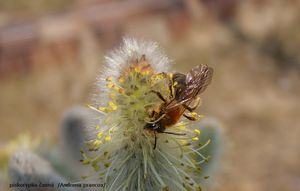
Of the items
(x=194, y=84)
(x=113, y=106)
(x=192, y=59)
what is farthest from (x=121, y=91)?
(x=192, y=59)

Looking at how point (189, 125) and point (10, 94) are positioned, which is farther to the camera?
point (10, 94)

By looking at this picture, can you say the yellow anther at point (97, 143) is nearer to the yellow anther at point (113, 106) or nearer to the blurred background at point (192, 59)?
the yellow anther at point (113, 106)

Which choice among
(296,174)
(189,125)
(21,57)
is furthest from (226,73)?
(189,125)

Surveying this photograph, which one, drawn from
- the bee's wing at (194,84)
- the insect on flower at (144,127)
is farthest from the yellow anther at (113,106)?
the bee's wing at (194,84)

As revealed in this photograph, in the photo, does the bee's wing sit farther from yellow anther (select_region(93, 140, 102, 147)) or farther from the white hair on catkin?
yellow anther (select_region(93, 140, 102, 147))

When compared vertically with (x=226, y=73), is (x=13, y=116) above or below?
below

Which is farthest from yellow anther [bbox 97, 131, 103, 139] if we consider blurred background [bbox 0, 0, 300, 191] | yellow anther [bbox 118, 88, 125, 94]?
blurred background [bbox 0, 0, 300, 191]

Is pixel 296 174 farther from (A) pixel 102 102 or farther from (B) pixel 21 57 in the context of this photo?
(A) pixel 102 102
